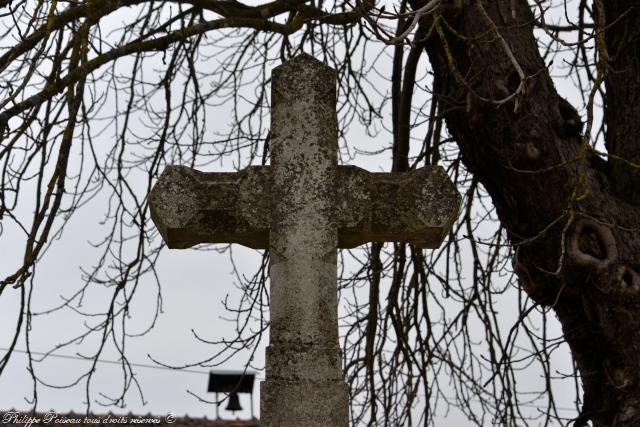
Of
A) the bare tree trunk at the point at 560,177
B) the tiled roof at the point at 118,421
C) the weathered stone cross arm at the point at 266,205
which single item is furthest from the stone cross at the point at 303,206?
the tiled roof at the point at 118,421

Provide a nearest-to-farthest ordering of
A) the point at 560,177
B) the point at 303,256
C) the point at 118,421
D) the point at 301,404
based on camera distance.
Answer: the point at 301,404 → the point at 303,256 → the point at 560,177 → the point at 118,421

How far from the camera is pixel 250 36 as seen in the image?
23.5 ft

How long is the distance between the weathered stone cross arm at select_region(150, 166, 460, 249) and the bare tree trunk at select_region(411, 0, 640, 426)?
103cm

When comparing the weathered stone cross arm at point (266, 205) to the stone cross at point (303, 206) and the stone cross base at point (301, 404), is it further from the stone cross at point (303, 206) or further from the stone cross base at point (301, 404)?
the stone cross base at point (301, 404)

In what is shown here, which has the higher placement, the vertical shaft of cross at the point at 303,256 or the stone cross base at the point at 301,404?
the vertical shaft of cross at the point at 303,256

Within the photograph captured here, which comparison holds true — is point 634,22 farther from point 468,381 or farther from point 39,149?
point 39,149

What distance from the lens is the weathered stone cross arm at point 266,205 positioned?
11.0ft

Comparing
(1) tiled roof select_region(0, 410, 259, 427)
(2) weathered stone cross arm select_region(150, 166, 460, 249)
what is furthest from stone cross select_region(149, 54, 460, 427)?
(1) tiled roof select_region(0, 410, 259, 427)

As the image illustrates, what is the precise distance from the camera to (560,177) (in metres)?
4.79

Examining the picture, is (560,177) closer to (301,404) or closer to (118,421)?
(301,404)

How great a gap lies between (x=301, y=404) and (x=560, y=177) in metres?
2.32

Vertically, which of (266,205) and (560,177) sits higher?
(560,177)

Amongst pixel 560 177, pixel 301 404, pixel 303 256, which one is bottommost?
pixel 301 404

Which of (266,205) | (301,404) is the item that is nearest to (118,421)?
(266,205)
